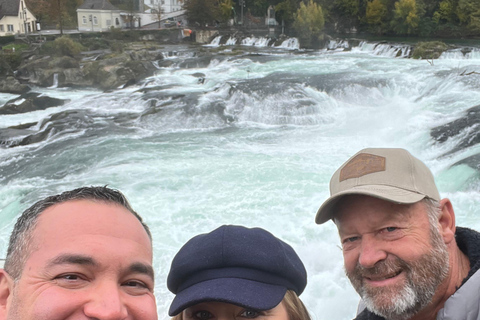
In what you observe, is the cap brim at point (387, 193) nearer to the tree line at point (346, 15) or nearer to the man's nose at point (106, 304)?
the man's nose at point (106, 304)

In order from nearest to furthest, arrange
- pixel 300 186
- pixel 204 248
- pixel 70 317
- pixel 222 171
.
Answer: pixel 70 317, pixel 204 248, pixel 300 186, pixel 222 171

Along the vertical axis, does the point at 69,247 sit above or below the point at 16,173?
above

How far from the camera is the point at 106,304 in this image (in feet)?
4.66

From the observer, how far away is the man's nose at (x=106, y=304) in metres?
1.38

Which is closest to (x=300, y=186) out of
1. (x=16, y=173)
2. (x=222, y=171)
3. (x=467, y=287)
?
(x=222, y=171)

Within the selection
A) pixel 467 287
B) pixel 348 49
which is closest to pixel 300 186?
pixel 467 287

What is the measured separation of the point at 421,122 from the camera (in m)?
12.5

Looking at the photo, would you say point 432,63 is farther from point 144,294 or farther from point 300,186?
point 144,294

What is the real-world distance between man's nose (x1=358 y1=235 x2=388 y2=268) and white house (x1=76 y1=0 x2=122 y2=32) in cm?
4989

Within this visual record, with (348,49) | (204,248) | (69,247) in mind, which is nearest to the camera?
(69,247)

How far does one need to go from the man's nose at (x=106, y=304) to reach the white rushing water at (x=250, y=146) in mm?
4264

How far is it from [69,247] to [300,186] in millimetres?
7653

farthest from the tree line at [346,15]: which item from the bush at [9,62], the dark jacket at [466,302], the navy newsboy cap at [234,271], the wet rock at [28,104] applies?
the navy newsboy cap at [234,271]

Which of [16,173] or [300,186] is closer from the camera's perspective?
[300,186]
